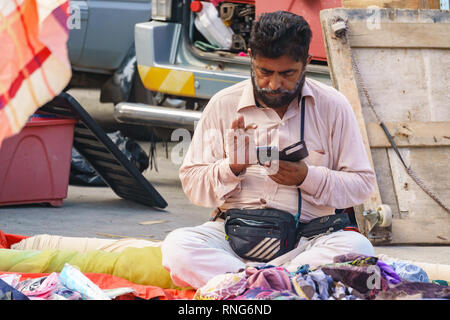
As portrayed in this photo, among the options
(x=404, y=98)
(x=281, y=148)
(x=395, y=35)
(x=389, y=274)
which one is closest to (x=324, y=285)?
(x=389, y=274)

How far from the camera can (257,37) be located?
320 cm

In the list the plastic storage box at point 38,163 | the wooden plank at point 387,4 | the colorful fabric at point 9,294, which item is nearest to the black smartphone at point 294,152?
the colorful fabric at point 9,294

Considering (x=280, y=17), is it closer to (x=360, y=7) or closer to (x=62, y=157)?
(x=360, y=7)

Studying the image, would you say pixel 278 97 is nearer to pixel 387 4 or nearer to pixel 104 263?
pixel 104 263

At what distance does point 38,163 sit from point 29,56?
11.6ft

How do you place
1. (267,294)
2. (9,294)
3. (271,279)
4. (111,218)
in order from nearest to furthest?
(9,294) → (267,294) → (271,279) → (111,218)

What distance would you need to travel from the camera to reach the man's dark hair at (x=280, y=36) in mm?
3164

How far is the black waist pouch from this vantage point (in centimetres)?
322

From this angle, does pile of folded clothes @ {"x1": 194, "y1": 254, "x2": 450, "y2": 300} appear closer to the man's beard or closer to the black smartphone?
the black smartphone

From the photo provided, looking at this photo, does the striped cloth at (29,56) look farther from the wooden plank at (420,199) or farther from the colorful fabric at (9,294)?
the wooden plank at (420,199)

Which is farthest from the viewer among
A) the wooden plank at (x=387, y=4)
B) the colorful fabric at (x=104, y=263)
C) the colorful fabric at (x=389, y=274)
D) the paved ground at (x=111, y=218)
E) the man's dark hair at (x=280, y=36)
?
the wooden plank at (x=387, y=4)

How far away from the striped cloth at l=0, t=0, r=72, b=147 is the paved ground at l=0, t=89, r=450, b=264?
2827mm

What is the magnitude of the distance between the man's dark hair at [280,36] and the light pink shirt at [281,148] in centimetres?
22

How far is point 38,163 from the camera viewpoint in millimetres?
5348
